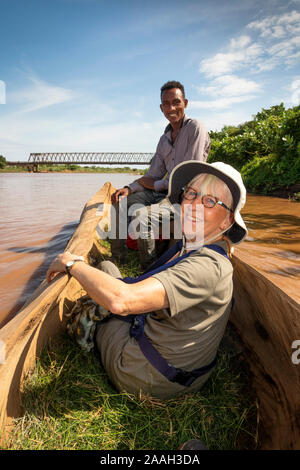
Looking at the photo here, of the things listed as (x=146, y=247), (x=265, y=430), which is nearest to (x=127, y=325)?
(x=265, y=430)

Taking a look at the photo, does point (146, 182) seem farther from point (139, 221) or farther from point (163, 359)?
point (163, 359)

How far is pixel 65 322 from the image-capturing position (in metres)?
1.95

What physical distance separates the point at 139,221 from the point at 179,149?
1.02m

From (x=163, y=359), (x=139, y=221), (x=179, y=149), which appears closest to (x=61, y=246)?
(x=139, y=221)

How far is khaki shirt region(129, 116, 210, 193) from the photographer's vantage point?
10.0 ft

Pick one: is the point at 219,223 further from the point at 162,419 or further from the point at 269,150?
the point at 269,150

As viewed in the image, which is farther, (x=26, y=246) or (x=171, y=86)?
(x=26, y=246)

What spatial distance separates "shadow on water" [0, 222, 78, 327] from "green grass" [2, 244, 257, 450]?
1253 millimetres

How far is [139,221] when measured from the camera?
3027 millimetres

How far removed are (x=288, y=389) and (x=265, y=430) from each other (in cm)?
27

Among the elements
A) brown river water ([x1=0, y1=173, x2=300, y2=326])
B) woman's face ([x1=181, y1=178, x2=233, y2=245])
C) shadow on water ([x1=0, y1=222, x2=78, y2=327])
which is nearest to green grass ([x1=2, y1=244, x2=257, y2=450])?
brown river water ([x1=0, y1=173, x2=300, y2=326])

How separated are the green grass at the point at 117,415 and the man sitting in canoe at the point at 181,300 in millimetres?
93

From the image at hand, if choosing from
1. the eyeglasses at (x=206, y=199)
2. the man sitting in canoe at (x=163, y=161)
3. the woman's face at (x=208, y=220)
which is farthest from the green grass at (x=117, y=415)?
the man sitting in canoe at (x=163, y=161)

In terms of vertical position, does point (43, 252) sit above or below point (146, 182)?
below
